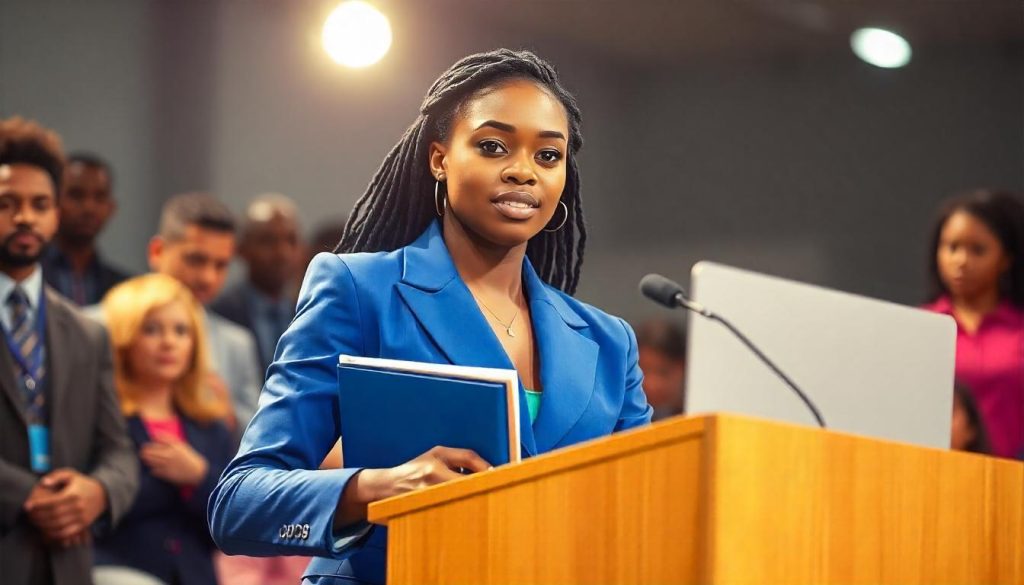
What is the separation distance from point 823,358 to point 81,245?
3.49m

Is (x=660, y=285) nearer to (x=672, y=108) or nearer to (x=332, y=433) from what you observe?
(x=332, y=433)

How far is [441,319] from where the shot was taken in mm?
2137

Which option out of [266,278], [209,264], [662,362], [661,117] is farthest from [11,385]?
[661,117]

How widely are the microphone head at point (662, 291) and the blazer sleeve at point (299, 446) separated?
43cm

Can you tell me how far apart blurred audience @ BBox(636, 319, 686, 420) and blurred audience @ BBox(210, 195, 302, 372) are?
1.33 metres

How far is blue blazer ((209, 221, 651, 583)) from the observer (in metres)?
1.93

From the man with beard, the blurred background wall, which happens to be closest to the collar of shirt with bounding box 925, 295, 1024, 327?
the blurred background wall

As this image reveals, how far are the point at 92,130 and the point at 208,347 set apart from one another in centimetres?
182

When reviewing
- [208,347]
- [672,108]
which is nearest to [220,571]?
[208,347]

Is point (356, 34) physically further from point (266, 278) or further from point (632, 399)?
point (632, 399)

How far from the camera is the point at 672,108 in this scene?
788 cm

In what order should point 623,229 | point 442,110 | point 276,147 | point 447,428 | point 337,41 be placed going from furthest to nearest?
point 623,229 → point 276,147 → point 337,41 → point 442,110 → point 447,428

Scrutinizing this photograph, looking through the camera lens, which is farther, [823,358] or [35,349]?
[35,349]

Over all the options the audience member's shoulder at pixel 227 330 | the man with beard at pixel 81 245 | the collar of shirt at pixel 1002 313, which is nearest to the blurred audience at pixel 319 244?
the audience member's shoulder at pixel 227 330
